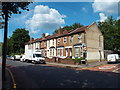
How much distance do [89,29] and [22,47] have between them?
44502mm

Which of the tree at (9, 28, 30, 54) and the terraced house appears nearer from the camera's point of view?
the terraced house

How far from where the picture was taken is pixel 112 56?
89.1 feet

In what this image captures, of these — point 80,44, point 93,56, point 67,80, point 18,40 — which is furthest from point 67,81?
point 18,40

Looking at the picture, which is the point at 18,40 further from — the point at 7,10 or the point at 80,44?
the point at 7,10

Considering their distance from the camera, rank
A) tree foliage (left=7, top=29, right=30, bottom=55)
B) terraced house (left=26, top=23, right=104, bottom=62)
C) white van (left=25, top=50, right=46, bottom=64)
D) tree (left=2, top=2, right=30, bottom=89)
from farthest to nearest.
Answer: tree foliage (left=7, top=29, right=30, bottom=55) < terraced house (left=26, top=23, right=104, bottom=62) < white van (left=25, top=50, right=46, bottom=64) < tree (left=2, top=2, right=30, bottom=89)

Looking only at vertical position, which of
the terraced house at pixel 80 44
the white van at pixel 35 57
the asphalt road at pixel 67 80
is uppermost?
the terraced house at pixel 80 44

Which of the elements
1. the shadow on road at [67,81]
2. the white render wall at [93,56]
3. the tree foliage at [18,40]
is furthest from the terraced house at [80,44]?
the tree foliage at [18,40]

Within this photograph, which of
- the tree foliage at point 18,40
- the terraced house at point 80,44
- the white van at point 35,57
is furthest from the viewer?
the tree foliage at point 18,40

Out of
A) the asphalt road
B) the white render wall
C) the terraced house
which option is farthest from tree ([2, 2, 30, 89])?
the white render wall

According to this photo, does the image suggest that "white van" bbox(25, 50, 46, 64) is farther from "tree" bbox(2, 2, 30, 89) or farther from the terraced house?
"tree" bbox(2, 2, 30, 89)

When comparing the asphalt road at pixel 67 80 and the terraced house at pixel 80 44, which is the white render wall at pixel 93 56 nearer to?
the terraced house at pixel 80 44

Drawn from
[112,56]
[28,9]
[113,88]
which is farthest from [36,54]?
[113,88]

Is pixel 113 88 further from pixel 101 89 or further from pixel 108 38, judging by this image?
pixel 108 38

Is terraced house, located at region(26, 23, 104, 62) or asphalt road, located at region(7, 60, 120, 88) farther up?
terraced house, located at region(26, 23, 104, 62)
